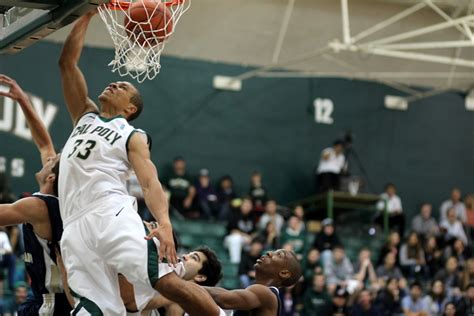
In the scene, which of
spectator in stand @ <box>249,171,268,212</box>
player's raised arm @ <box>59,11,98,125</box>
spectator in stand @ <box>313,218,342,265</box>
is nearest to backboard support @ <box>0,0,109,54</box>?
player's raised arm @ <box>59,11,98,125</box>

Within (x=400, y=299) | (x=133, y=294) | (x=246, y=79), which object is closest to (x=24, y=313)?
(x=133, y=294)

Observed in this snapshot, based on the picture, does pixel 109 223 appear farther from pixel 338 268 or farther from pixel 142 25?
pixel 338 268

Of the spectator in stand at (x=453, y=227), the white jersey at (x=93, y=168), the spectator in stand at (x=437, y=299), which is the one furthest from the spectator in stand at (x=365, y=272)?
the white jersey at (x=93, y=168)

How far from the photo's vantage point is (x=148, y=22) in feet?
24.6

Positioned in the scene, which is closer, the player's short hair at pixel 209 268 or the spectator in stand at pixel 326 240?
the player's short hair at pixel 209 268

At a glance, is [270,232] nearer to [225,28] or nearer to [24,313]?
[225,28]

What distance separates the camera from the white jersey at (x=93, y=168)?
692 centimetres

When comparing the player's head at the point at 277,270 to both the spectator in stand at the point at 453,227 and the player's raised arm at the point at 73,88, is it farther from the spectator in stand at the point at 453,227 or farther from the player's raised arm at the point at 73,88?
the spectator in stand at the point at 453,227

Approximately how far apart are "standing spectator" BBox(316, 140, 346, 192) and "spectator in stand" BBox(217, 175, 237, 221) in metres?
1.97

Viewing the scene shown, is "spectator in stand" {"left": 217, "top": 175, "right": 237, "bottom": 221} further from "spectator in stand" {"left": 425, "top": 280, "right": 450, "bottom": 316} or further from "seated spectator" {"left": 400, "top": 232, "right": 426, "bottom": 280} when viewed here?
"spectator in stand" {"left": 425, "top": 280, "right": 450, "bottom": 316}

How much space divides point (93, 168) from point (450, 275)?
43.9 ft

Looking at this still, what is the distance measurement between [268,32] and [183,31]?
1885 mm

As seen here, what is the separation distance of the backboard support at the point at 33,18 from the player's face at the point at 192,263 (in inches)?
75.3

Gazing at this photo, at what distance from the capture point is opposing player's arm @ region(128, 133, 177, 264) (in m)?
6.57
